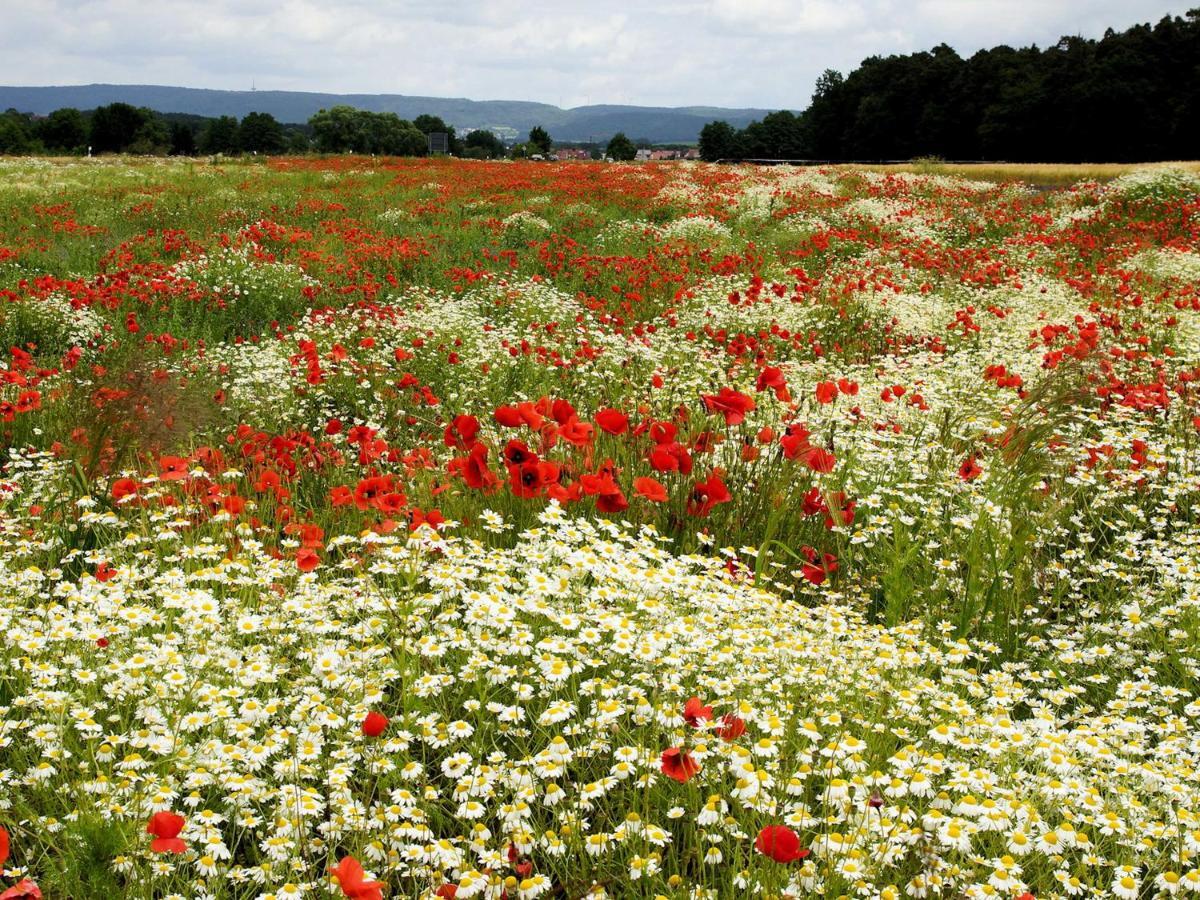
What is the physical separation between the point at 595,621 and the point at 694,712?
791mm

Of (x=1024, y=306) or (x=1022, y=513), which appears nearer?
(x=1022, y=513)

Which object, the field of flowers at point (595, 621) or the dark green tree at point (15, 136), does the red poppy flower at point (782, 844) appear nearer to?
the field of flowers at point (595, 621)

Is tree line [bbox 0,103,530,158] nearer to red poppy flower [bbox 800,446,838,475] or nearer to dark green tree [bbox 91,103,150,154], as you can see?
dark green tree [bbox 91,103,150,154]

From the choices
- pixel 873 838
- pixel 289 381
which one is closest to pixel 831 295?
pixel 289 381

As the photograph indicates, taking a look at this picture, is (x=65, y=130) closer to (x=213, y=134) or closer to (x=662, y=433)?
(x=213, y=134)

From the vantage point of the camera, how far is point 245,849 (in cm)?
242

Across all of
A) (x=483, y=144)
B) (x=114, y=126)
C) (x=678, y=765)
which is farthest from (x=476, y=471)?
(x=483, y=144)

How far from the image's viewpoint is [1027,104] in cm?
5997

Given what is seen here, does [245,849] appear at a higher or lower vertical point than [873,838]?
lower

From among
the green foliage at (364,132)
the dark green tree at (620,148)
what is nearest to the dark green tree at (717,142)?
the dark green tree at (620,148)

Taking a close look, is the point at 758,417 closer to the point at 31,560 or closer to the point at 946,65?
the point at 31,560

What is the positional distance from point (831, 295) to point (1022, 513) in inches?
255

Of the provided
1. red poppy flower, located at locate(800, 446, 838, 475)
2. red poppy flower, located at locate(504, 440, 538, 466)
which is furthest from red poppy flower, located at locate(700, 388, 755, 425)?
red poppy flower, located at locate(504, 440, 538, 466)

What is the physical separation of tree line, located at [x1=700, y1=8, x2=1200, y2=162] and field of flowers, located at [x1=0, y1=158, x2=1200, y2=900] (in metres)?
56.7
